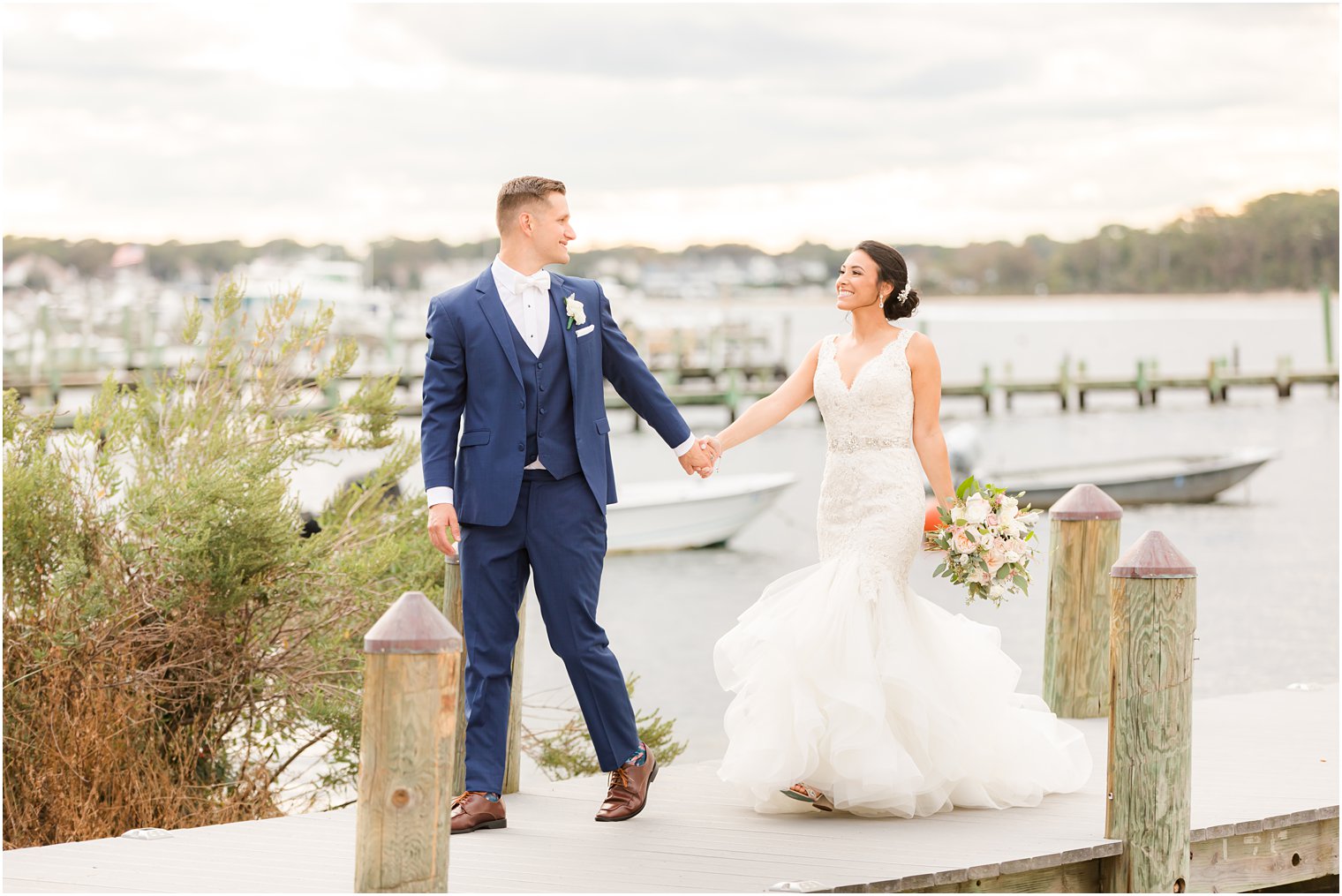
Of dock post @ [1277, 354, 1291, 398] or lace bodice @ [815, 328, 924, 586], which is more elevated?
lace bodice @ [815, 328, 924, 586]

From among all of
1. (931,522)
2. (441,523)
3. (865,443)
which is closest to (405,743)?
(441,523)

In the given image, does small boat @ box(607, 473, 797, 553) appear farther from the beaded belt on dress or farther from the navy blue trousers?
the navy blue trousers

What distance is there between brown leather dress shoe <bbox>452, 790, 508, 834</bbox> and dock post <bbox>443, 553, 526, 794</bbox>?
0.57 ft

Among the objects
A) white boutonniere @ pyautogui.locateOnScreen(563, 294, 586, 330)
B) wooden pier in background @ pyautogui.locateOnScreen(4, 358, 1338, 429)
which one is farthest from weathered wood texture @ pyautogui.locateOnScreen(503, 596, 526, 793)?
wooden pier in background @ pyautogui.locateOnScreen(4, 358, 1338, 429)

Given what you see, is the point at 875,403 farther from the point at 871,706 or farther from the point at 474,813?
the point at 474,813

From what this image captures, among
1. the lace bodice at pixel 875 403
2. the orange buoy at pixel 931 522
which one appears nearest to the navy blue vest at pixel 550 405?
the lace bodice at pixel 875 403

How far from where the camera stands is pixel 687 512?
26078mm

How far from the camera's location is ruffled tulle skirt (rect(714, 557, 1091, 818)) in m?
4.91

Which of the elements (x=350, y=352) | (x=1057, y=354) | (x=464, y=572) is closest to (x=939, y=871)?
(x=464, y=572)

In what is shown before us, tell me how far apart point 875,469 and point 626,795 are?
133 centimetres

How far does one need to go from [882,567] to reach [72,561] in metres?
3.83

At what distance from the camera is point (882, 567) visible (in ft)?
16.7

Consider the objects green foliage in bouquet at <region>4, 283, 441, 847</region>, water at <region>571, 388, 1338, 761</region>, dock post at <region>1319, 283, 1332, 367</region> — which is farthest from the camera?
dock post at <region>1319, 283, 1332, 367</region>

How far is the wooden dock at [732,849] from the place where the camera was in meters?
4.34
